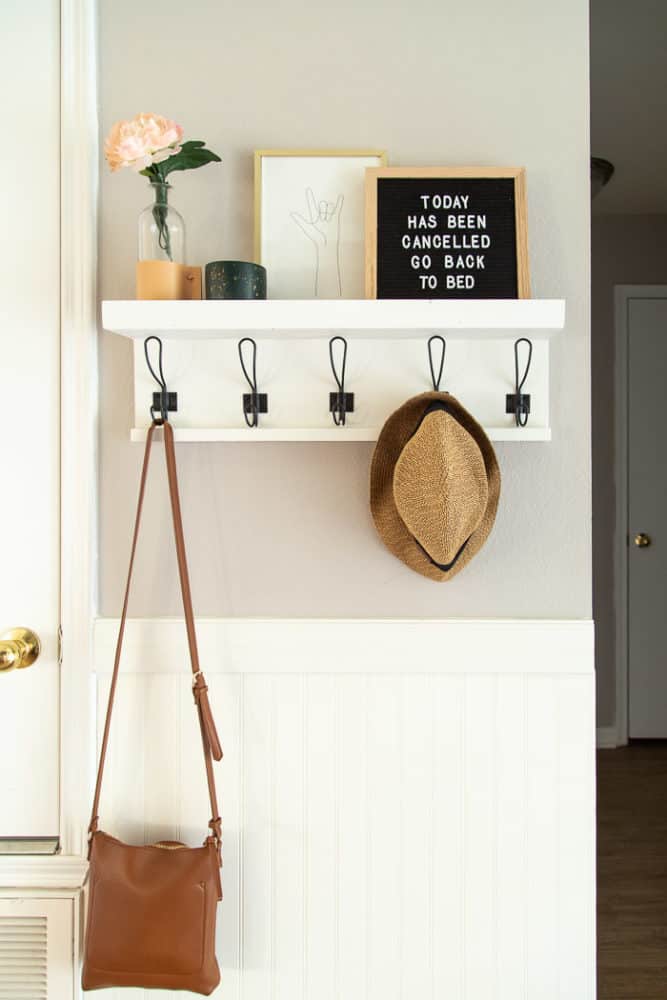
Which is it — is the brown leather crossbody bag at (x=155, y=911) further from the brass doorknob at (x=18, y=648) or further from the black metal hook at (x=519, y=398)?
the black metal hook at (x=519, y=398)

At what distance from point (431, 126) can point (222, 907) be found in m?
1.28

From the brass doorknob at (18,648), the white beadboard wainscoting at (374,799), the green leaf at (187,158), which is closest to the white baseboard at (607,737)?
the white beadboard wainscoting at (374,799)

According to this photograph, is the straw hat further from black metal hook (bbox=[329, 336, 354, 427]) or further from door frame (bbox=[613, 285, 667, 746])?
door frame (bbox=[613, 285, 667, 746])

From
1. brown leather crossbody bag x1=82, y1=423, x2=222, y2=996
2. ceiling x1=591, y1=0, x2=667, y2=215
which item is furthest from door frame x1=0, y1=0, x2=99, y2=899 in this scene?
ceiling x1=591, y1=0, x2=667, y2=215

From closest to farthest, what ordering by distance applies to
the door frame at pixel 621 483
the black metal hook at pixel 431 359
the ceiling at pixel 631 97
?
the black metal hook at pixel 431 359
the ceiling at pixel 631 97
the door frame at pixel 621 483

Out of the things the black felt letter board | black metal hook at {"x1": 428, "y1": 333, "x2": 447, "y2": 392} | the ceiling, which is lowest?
black metal hook at {"x1": 428, "y1": 333, "x2": 447, "y2": 392}

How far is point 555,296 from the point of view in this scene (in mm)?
1201

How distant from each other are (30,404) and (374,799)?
83cm

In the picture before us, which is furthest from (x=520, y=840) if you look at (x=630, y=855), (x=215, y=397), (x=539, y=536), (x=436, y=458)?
(x=630, y=855)

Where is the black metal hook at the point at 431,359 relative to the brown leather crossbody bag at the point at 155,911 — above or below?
above

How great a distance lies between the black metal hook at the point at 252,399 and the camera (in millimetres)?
1158

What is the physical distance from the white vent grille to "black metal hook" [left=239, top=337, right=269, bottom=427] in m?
0.86

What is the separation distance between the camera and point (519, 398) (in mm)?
1154

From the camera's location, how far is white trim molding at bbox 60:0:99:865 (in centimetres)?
118
